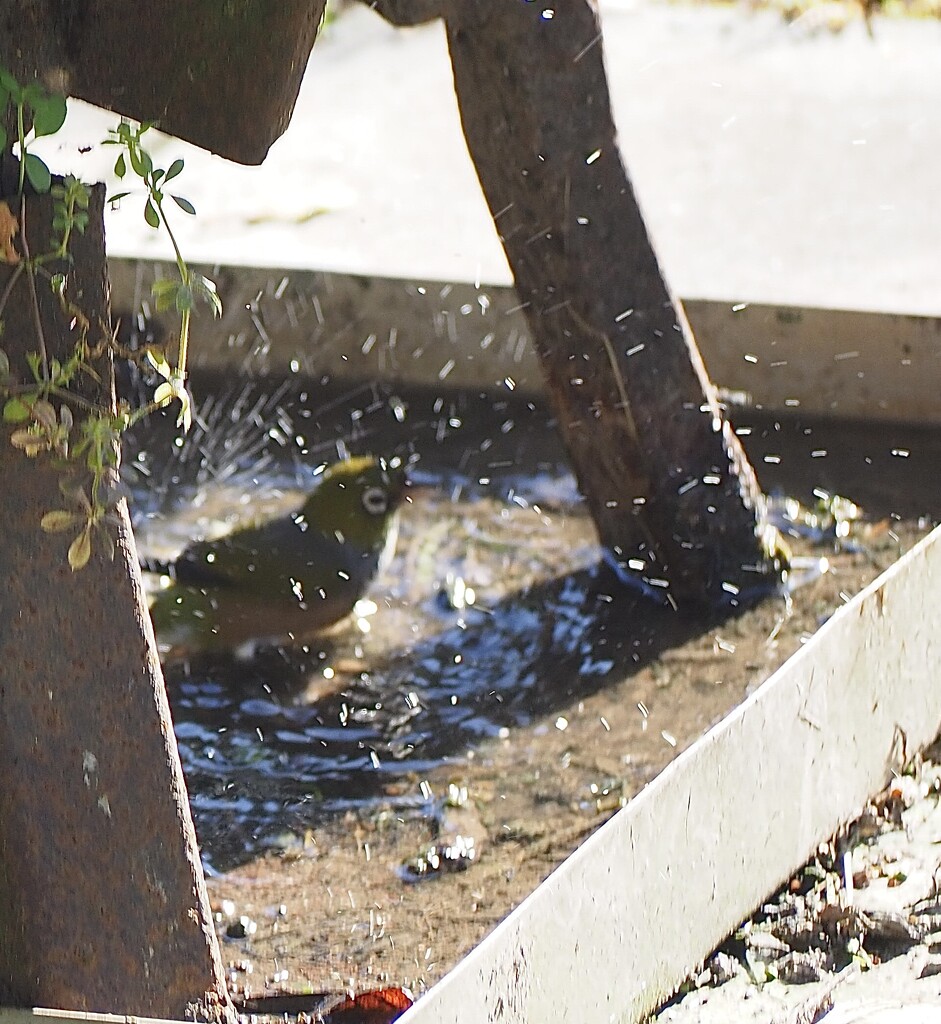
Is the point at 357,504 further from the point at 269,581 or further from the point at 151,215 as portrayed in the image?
the point at 151,215

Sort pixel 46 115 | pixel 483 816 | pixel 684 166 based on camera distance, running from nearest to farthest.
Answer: pixel 46 115 < pixel 483 816 < pixel 684 166

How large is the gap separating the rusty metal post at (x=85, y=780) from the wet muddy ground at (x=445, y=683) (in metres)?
0.64

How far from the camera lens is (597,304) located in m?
3.45

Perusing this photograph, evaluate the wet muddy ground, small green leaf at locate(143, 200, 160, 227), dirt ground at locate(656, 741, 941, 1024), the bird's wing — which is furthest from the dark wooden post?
small green leaf at locate(143, 200, 160, 227)

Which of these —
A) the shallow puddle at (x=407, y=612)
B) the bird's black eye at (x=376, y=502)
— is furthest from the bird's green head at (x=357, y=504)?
the shallow puddle at (x=407, y=612)

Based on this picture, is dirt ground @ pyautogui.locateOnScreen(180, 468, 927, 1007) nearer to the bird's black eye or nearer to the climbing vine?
the bird's black eye

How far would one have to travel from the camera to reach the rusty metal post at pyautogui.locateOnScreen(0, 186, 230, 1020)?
1724 millimetres

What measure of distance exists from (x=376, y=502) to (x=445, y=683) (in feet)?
1.84

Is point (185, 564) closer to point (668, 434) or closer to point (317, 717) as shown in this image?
point (317, 717)

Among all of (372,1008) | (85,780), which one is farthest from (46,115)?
(372,1008)

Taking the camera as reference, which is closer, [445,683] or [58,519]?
[58,519]

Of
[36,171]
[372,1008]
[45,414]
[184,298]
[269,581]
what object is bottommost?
[269,581]

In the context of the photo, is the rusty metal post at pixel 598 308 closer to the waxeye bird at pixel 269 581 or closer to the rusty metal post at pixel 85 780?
the waxeye bird at pixel 269 581

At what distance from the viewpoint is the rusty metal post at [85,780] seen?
1.72 meters
